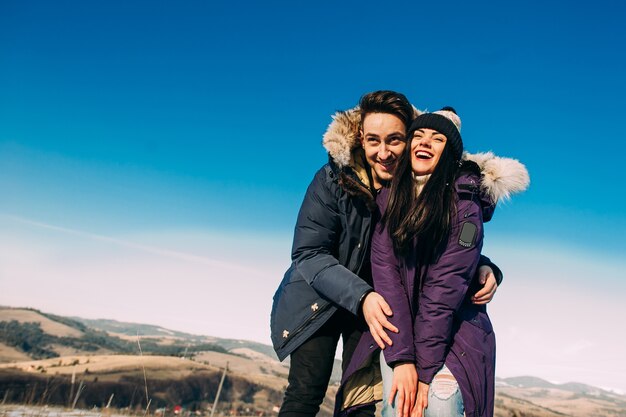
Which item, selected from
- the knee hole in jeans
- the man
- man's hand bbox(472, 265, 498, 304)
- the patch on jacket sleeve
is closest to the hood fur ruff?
the man

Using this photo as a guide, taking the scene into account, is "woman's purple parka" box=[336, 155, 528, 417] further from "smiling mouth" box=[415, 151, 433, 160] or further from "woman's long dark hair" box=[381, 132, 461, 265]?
"smiling mouth" box=[415, 151, 433, 160]

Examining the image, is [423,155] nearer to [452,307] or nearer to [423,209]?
[423,209]

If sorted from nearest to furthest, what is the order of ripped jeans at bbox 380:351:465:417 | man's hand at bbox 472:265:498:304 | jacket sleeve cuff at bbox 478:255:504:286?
1. ripped jeans at bbox 380:351:465:417
2. man's hand at bbox 472:265:498:304
3. jacket sleeve cuff at bbox 478:255:504:286

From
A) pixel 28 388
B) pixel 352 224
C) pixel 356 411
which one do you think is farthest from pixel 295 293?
pixel 28 388

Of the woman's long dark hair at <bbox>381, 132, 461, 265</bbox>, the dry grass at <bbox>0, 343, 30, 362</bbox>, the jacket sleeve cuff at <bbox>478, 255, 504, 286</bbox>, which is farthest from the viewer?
the dry grass at <bbox>0, 343, 30, 362</bbox>

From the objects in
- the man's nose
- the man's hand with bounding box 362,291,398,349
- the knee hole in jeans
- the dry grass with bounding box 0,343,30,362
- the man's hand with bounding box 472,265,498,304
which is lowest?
the dry grass with bounding box 0,343,30,362

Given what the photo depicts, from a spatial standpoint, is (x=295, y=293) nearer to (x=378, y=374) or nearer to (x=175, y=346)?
(x=378, y=374)

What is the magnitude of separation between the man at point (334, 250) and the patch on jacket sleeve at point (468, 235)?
461mm

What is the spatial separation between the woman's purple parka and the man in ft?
0.89

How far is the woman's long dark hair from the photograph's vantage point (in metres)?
2.66

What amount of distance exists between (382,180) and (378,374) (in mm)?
1448

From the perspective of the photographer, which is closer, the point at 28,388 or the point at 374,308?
the point at 374,308

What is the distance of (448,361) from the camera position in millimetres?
2609

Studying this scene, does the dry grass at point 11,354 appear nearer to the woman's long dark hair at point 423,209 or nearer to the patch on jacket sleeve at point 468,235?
the woman's long dark hair at point 423,209
